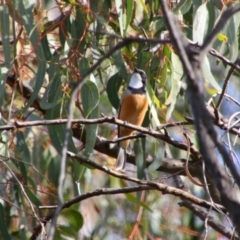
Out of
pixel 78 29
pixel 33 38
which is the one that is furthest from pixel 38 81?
pixel 78 29

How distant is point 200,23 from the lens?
8.82 feet

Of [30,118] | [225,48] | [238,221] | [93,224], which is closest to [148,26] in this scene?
[225,48]

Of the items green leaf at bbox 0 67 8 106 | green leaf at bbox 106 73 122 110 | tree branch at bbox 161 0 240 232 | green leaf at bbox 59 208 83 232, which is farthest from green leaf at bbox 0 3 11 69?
tree branch at bbox 161 0 240 232

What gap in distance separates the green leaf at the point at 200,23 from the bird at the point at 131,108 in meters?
0.60

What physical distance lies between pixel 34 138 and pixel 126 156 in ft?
1.81

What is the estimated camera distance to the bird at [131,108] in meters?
3.54

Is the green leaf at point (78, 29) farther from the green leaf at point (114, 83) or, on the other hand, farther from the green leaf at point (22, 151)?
the green leaf at point (22, 151)

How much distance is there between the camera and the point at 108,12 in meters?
3.11

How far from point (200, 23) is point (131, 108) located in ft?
3.77

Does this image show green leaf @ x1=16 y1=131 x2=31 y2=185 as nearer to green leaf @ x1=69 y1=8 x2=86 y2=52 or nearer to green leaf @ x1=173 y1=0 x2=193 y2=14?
green leaf @ x1=69 y1=8 x2=86 y2=52

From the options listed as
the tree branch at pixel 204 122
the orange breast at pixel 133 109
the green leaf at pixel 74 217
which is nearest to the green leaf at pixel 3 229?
the green leaf at pixel 74 217

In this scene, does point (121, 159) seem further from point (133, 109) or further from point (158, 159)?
point (158, 159)

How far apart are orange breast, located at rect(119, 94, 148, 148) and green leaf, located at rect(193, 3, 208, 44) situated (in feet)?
3.09

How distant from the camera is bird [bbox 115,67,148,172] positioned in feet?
11.6
